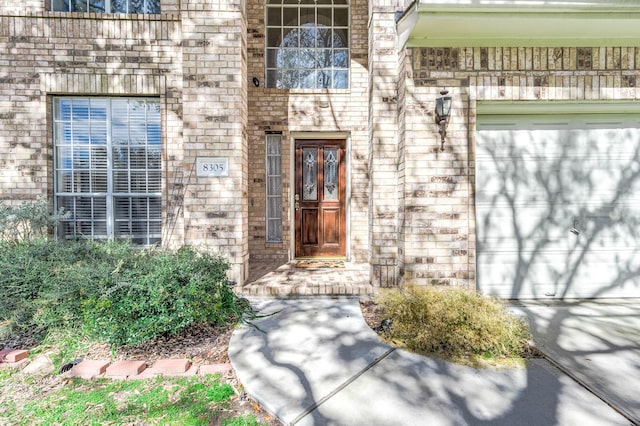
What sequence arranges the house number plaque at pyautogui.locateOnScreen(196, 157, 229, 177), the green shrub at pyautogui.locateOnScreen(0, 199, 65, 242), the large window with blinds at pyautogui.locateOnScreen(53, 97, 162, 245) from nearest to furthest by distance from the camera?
1. the green shrub at pyautogui.locateOnScreen(0, 199, 65, 242)
2. the house number plaque at pyautogui.locateOnScreen(196, 157, 229, 177)
3. the large window with blinds at pyautogui.locateOnScreen(53, 97, 162, 245)

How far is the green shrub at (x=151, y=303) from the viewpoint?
259 centimetres

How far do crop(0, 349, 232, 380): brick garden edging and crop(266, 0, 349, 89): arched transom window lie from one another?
4.76m

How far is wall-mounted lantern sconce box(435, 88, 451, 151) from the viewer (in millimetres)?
3545

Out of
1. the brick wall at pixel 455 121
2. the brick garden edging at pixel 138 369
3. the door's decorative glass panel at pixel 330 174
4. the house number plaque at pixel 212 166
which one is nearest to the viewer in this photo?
the brick garden edging at pixel 138 369

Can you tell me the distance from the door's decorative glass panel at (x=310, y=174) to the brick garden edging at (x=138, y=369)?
3.84 meters

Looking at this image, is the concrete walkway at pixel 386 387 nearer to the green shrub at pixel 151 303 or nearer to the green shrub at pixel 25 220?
the green shrub at pixel 151 303

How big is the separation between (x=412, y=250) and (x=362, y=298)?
0.87m

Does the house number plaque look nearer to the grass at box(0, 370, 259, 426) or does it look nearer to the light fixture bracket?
the grass at box(0, 370, 259, 426)

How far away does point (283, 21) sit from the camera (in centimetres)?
568

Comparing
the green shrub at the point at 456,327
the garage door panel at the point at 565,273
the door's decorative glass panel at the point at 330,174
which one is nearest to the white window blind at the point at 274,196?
the door's decorative glass panel at the point at 330,174

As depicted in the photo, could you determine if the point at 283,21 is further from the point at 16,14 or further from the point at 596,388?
the point at 596,388

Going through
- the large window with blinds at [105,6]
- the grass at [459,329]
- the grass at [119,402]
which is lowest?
the grass at [119,402]

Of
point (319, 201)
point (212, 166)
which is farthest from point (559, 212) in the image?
point (212, 166)

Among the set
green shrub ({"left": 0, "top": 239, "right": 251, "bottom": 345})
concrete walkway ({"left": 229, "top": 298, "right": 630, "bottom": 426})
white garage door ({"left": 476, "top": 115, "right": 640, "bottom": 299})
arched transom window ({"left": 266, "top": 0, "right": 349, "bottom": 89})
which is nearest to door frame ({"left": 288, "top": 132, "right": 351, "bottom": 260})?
arched transom window ({"left": 266, "top": 0, "right": 349, "bottom": 89})
